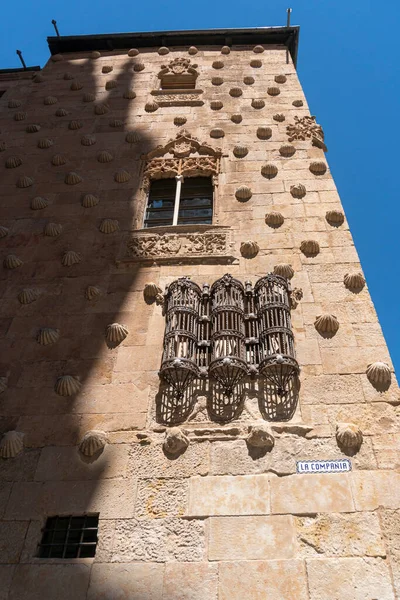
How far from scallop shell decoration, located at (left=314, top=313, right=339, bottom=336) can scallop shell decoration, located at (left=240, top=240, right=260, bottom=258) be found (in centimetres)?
166

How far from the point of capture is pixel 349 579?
15.6ft

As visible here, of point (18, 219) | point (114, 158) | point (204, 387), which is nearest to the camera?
point (204, 387)

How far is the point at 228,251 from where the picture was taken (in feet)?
27.0

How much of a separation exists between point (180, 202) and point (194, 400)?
447cm

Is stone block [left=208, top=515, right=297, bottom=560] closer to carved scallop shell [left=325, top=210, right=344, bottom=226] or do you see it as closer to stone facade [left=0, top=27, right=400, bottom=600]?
stone facade [left=0, top=27, right=400, bottom=600]

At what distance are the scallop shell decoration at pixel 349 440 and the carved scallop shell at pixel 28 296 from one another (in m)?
→ 4.45

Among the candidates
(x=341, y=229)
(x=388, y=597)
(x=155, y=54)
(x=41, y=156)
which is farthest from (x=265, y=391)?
(x=155, y=54)

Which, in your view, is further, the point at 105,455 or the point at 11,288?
the point at 11,288

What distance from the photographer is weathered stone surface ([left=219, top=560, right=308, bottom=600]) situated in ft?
15.5

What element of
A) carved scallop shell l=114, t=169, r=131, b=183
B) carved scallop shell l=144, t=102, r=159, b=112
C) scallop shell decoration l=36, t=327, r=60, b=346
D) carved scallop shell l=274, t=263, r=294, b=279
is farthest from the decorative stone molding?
scallop shell decoration l=36, t=327, r=60, b=346

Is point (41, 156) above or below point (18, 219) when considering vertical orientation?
above

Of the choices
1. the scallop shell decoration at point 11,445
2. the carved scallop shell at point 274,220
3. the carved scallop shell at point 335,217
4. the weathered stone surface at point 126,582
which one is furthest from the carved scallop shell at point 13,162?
the weathered stone surface at point 126,582

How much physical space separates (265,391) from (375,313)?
1898 millimetres

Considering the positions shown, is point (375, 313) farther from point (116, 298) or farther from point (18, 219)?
point (18, 219)
